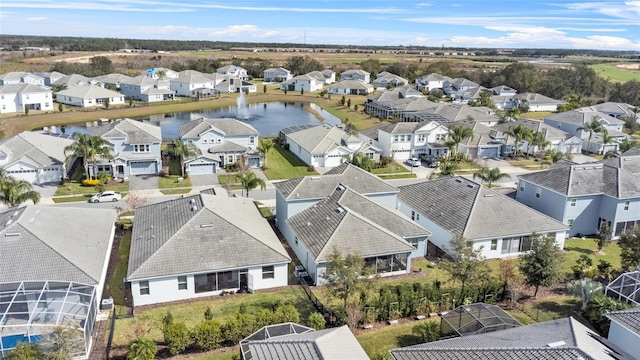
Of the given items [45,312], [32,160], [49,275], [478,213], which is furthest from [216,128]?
[45,312]

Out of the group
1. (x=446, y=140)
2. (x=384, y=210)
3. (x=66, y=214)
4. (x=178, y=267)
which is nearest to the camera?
(x=178, y=267)

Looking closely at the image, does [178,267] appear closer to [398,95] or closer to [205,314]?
[205,314]

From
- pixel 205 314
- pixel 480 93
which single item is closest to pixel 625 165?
pixel 205 314

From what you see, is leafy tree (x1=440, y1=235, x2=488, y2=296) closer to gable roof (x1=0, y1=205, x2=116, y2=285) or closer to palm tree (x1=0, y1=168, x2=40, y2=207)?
gable roof (x1=0, y1=205, x2=116, y2=285)

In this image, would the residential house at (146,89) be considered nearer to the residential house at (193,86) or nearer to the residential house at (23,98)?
the residential house at (193,86)

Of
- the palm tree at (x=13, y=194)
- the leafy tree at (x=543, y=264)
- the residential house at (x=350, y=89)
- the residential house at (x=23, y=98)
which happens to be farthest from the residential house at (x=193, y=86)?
the leafy tree at (x=543, y=264)

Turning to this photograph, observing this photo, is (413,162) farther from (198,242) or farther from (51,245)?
(51,245)
